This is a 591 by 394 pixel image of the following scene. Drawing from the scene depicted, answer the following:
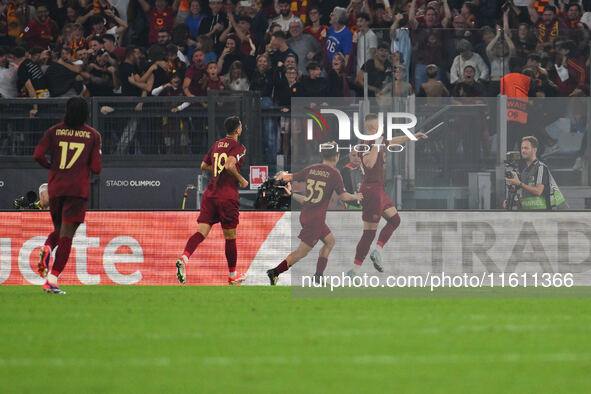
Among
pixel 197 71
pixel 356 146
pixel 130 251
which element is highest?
pixel 197 71

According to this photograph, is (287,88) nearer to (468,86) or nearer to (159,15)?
(159,15)

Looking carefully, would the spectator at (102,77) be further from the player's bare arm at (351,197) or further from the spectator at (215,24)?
the player's bare arm at (351,197)

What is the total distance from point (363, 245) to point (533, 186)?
2368 mm

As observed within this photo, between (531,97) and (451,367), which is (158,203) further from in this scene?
(451,367)

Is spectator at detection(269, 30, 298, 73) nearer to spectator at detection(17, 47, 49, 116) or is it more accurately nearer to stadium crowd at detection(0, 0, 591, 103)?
stadium crowd at detection(0, 0, 591, 103)

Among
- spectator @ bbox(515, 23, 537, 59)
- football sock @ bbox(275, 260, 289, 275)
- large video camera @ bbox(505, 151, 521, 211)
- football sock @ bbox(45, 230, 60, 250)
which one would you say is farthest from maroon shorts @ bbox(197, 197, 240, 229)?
spectator @ bbox(515, 23, 537, 59)

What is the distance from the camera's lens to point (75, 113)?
973 cm

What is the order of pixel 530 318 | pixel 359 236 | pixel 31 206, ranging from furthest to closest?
pixel 31 206
pixel 359 236
pixel 530 318

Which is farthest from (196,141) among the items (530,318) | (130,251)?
(530,318)

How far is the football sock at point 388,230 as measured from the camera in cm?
1159

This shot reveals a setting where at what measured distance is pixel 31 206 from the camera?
14352 mm

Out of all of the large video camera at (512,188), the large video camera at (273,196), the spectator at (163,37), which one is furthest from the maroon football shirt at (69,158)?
the spectator at (163,37)

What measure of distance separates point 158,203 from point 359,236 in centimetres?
418

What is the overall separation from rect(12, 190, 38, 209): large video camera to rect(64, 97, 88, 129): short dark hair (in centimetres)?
464
